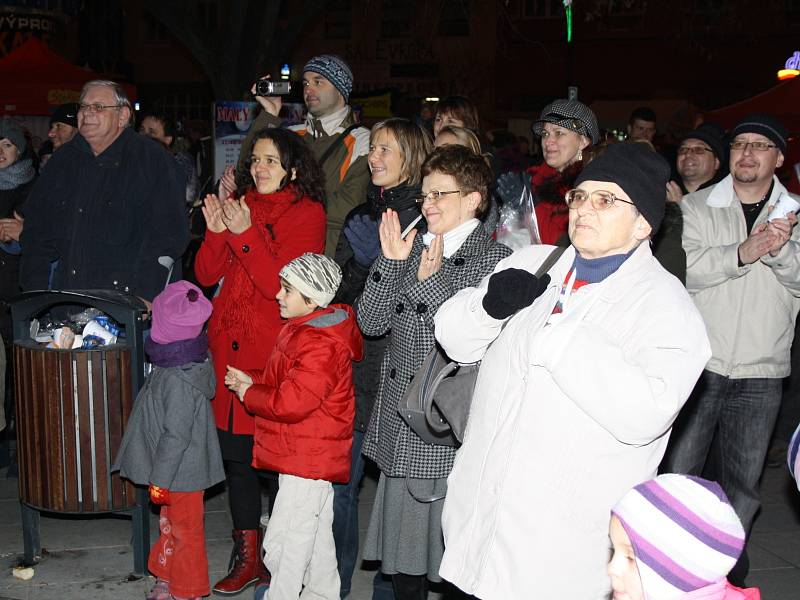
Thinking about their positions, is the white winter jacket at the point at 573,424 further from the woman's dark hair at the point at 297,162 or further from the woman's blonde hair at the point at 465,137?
the woman's dark hair at the point at 297,162

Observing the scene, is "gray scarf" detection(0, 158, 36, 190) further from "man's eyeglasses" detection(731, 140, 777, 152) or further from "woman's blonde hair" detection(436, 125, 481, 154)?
"man's eyeglasses" detection(731, 140, 777, 152)

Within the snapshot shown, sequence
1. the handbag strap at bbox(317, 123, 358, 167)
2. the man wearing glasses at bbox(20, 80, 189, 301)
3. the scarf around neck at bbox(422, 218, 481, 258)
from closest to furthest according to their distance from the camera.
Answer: the scarf around neck at bbox(422, 218, 481, 258) < the man wearing glasses at bbox(20, 80, 189, 301) < the handbag strap at bbox(317, 123, 358, 167)

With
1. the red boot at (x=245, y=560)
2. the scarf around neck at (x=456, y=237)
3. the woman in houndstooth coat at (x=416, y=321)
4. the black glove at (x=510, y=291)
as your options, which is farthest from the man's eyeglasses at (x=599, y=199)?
the red boot at (x=245, y=560)

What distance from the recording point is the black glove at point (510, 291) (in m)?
3.08

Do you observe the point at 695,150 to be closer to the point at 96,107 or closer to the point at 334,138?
the point at 334,138

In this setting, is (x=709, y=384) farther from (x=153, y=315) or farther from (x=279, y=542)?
(x=153, y=315)

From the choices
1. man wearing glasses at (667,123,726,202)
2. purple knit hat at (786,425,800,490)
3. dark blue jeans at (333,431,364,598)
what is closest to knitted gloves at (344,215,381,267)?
dark blue jeans at (333,431,364,598)

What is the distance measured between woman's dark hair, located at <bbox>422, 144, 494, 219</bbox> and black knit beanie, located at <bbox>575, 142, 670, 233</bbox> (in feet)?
4.01

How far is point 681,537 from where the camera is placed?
2539mm

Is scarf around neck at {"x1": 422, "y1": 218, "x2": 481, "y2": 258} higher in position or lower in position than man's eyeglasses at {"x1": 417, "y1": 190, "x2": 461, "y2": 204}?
lower

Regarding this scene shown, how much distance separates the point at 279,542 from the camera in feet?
14.9

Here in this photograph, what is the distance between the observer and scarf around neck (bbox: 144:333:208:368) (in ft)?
15.7

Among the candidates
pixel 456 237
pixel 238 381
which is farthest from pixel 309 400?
pixel 456 237

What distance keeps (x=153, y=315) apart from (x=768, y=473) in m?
4.89
